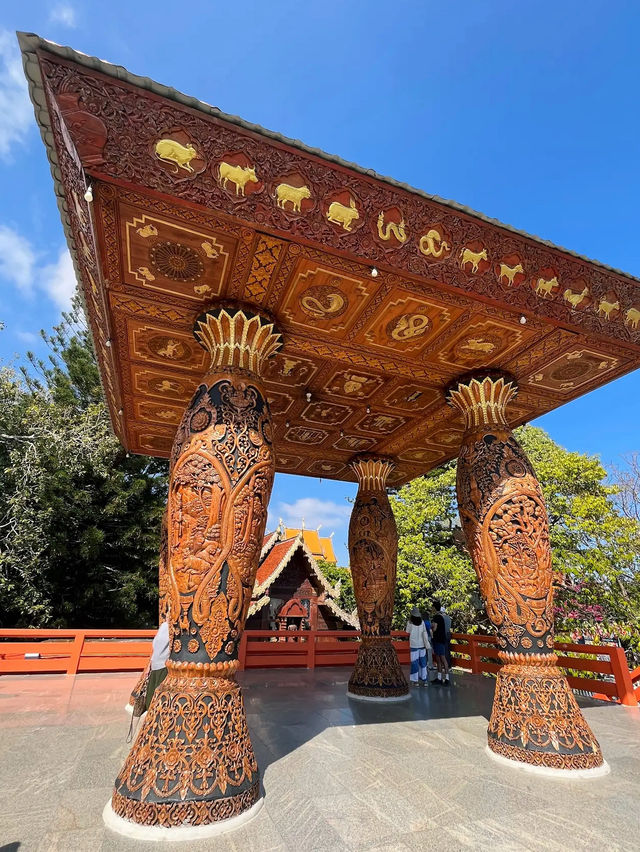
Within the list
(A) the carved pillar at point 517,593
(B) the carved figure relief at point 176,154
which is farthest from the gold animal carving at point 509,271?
(B) the carved figure relief at point 176,154

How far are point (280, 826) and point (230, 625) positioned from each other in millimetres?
1168

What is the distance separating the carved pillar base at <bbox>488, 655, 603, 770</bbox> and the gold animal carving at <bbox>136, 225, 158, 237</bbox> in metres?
4.75

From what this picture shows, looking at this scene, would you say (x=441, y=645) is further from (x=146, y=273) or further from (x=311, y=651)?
(x=146, y=273)

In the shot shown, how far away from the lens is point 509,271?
415 centimetres

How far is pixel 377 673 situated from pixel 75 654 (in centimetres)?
550

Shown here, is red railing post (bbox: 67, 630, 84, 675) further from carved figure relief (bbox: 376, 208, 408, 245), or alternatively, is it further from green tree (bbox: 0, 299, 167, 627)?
carved figure relief (bbox: 376, 208, 408, 245)

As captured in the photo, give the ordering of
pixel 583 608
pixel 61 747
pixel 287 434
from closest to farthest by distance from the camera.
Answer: pixel 61 747, pixel 287 434, pixel 583 608

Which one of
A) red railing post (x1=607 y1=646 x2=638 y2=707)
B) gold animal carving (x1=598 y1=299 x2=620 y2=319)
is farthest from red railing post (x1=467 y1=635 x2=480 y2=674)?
gold animal carving (x1=598 y1=299 x2=620 y2=319)

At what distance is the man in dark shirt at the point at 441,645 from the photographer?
26.1 feet

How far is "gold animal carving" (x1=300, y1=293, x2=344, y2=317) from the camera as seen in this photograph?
161 inches

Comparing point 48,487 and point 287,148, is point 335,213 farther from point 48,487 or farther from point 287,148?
point 48,487

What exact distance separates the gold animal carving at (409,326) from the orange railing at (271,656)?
15.9 ft

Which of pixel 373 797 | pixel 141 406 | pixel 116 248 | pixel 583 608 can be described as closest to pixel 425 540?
pixel 583 608

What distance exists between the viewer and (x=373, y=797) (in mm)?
3123
